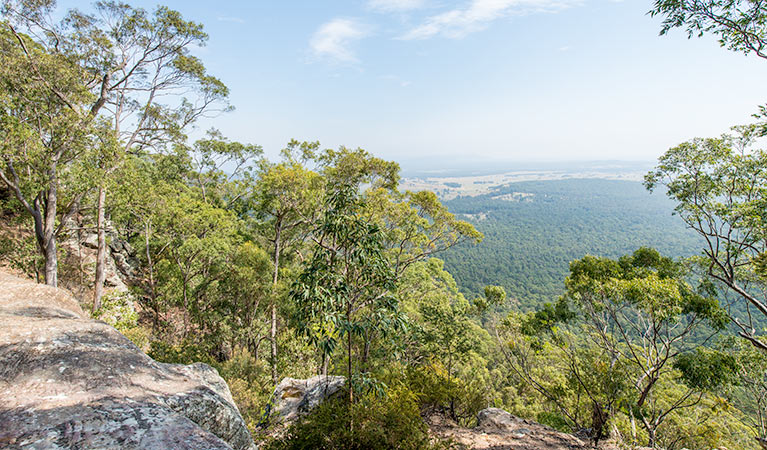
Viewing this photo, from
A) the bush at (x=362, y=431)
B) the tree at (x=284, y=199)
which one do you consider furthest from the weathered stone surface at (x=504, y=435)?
the tree at (x=284, y=199)

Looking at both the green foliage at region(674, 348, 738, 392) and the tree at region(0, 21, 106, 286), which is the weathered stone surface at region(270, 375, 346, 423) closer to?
the tree at region(0, 21, 106, 286)

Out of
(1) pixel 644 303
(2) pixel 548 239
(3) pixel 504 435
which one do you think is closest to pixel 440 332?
(3) pixel 504 435

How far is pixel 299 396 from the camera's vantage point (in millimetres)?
7156

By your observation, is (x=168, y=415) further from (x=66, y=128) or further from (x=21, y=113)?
(x=21, y=113)

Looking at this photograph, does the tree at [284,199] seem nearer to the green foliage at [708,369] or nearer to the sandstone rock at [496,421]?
the sandstone rock at [496,421]

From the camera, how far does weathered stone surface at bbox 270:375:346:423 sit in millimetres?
6255

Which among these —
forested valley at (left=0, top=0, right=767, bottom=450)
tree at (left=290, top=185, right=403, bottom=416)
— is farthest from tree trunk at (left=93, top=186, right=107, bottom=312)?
tree at (left=290, top=185, right=403, bottom=416)

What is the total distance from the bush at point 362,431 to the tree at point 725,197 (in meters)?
7.04

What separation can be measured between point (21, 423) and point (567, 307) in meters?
9.13

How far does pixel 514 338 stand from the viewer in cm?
864

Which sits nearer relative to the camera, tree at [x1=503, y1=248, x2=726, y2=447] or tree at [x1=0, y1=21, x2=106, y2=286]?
tree at [x1=503, y1=248, x2=726, y2=447]

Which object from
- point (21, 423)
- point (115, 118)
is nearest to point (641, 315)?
point (21, 423)

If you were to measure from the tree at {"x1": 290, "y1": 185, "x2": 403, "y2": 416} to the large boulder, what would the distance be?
1357 millimetres

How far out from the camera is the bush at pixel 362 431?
3787mm
